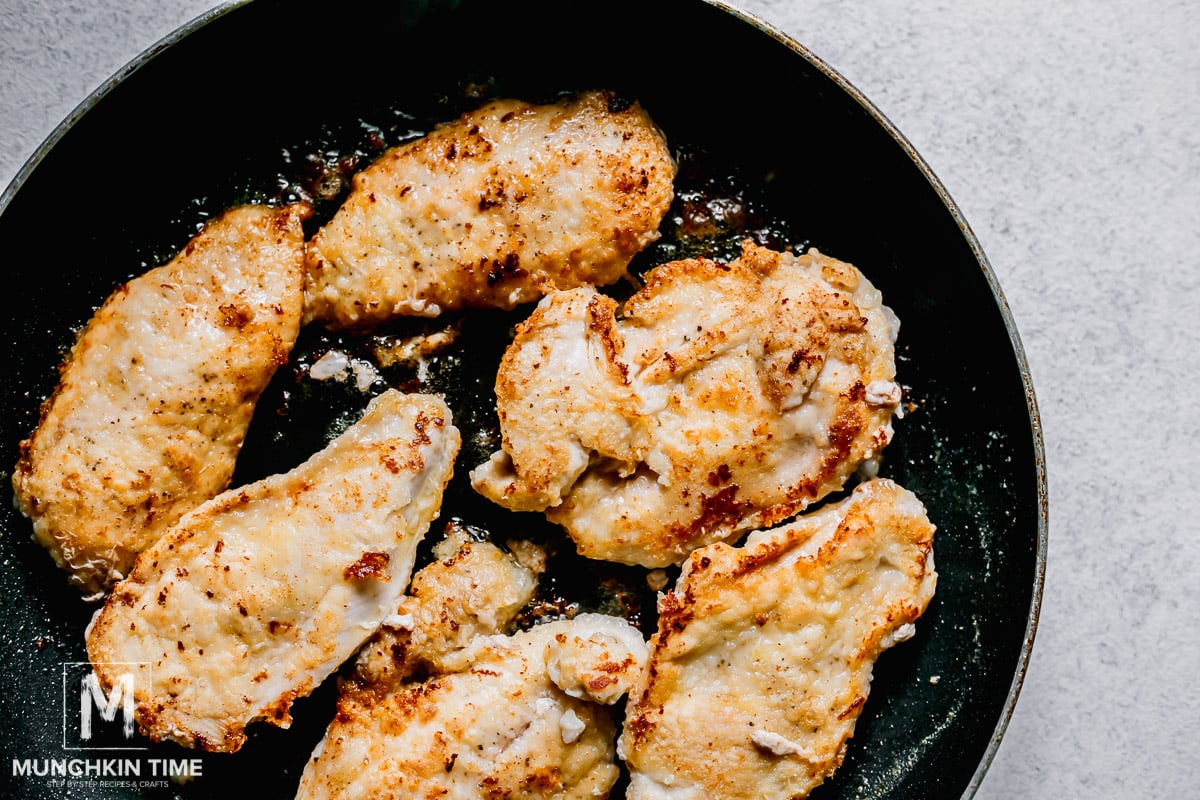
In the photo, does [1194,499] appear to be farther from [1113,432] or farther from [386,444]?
[386,444]

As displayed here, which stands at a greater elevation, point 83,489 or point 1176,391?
point 83,489

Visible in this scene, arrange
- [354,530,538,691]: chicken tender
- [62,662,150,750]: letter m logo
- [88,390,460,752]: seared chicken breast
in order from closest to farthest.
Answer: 1. [88,390,460,752]: seared chicken breast
2. [354,530,538,691]: chicken tender
3. [62,662,150,750]: letter m logo

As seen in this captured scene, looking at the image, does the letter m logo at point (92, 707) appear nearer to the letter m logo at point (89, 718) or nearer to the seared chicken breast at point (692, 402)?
the letter m logo at point (89, 718)

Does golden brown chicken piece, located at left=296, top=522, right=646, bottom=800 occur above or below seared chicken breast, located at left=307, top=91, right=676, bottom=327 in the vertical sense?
below

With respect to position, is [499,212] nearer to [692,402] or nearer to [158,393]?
[692,402]

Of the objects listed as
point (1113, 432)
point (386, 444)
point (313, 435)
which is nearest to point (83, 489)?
point (313, 435)

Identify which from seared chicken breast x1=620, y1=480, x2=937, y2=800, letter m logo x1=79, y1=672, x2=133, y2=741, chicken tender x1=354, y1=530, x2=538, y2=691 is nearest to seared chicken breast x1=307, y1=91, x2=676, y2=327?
chicken tender x1=354, y1=530, x2=538, y2=691

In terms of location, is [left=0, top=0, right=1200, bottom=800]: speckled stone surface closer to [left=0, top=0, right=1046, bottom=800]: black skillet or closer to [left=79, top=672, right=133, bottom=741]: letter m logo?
[left=0, top=0, right=1046, bottom=800]: black skillet

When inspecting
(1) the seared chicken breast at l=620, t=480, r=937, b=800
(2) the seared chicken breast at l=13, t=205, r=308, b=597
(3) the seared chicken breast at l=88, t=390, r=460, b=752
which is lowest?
(1) the seared chicken breast at l=620, t=480, r=937, b=800
